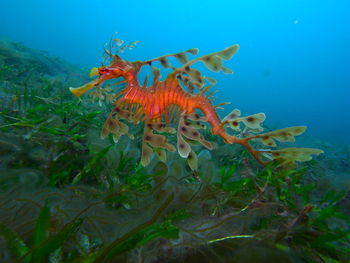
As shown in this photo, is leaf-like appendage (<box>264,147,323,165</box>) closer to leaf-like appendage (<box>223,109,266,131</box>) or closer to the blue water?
leaf-like appendage (<box>223,109,266,131</box>)

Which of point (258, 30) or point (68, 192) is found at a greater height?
point (258, 30)

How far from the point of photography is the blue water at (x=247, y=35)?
114m

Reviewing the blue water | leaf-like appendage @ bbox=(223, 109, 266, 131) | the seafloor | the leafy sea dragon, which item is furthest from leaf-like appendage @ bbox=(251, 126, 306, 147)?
the blue water

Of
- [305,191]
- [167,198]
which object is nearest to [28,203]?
[167,198]

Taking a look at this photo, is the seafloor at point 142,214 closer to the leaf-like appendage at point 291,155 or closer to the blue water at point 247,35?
the leaf-like appendage at point 291,155

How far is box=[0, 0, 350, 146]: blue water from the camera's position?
113688mm

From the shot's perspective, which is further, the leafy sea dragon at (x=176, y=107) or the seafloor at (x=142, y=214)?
the leafy sea dragon at (x=176, y=107)

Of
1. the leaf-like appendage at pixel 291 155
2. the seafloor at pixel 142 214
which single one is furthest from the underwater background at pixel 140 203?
the leaf-like appendage at pixel 291 155

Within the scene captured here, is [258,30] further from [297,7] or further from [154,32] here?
[154,32]

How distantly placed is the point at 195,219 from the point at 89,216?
67cm

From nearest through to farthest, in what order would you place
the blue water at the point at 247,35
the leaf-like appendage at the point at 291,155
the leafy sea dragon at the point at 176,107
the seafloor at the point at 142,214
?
the seafloor at the point at 142,214
the leaf-like appendage at the point at 291,155
the leafy sea dragon at the point at 176,107
the blue water at the point at 247,35

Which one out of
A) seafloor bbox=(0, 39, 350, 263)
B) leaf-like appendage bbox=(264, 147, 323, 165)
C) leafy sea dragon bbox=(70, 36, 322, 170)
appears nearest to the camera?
seafloor bbox=(0, 39, 350, 263)

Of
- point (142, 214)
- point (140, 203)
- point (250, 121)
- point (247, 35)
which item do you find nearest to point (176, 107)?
point (250, 121)

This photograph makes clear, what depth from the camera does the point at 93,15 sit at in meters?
139
